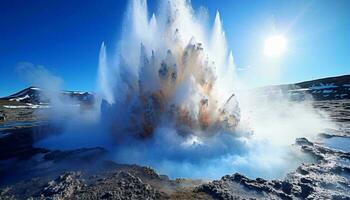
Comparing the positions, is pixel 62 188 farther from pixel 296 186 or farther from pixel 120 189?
pixel 296 186

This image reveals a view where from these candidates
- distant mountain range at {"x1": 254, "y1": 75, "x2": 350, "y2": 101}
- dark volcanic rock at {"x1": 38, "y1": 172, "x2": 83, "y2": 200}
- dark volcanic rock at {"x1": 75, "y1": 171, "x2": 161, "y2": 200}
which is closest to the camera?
dark volcanic rock at {"x1": 75, "y1": 171, "x2": 161, "y2": 200}

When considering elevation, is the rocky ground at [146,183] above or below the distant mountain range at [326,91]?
below

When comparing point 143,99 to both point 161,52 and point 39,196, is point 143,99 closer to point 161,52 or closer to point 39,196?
point 161,52

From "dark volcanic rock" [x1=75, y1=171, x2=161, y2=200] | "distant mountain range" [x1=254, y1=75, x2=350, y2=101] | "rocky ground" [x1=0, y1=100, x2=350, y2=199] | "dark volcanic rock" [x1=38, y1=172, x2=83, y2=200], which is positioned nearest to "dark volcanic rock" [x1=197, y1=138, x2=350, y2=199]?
"rocky ground" [x1=0, y1=100, x2=350, y2=199]

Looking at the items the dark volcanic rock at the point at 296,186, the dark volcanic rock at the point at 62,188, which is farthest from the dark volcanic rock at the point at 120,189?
the dark volcanic rock at the point at 296,186

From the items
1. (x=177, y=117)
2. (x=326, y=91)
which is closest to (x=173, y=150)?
(x=177, y=117)

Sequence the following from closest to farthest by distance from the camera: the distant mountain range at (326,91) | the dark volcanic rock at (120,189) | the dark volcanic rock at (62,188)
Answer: the dark volcanic rock at (120,189) → the dark volcanic rock at (62,188) → the distant mountain range at (326,91)

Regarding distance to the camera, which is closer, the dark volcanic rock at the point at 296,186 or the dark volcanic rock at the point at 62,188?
the dark volcanic rock at the point at 296,186

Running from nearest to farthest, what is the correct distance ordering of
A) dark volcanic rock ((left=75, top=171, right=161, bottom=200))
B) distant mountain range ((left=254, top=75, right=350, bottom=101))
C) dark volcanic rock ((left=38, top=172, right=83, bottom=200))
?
dark volcanic rock ((left=75, top=171, right=161, bottom=200))
dark volcanic rock ((left=38, top=172, right=83, bottom=200))
distant mountain range ((left=254, top=75, right=350, bottom=101))

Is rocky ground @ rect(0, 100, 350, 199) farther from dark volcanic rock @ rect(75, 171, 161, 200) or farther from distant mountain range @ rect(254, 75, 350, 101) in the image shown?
distant mountain range @ rect(254, 75, 350, 101)

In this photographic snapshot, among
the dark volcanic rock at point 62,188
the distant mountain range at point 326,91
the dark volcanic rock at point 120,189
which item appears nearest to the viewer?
the dark volcanic rock at point 120,189

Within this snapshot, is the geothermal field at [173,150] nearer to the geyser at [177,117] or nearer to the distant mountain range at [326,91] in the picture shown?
the geyser at [177,117]

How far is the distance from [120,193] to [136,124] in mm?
10478

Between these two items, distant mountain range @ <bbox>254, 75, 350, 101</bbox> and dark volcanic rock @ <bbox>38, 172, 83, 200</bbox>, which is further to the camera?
distant mountain range @ <bbox>254, 75, 350, 101</bbox>
